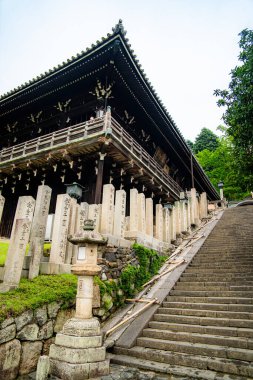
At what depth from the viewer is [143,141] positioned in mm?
16781

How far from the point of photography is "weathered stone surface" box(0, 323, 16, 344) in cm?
428

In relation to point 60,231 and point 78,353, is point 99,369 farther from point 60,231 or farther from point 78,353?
point 60,231

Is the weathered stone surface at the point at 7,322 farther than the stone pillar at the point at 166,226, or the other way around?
the stone pillar at the point at 166,226

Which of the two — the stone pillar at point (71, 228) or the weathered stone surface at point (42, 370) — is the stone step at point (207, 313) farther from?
the weathered stone surface at point (42, 370)

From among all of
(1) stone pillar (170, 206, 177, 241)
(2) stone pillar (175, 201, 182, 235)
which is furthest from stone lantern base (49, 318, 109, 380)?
(2) stone pillar (175, 201, 182, 235)

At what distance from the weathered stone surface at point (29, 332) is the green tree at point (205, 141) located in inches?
1739

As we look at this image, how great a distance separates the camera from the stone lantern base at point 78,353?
432 cm

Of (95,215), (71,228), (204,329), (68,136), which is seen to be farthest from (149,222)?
(68,136)

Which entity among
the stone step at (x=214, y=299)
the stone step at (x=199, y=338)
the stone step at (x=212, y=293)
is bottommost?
the stone step at (x=199, y=338)

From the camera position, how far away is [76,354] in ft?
14.6

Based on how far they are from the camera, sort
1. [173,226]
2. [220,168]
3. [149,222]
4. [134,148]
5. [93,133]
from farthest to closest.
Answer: [220,168], [173,226], [134,148], [93,133], [149,222]

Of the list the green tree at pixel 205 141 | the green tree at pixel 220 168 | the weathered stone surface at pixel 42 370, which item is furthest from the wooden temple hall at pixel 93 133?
the green tree at pixel 205 141

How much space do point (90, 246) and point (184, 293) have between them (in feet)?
13.2

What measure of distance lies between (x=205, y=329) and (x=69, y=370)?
3.27 m
